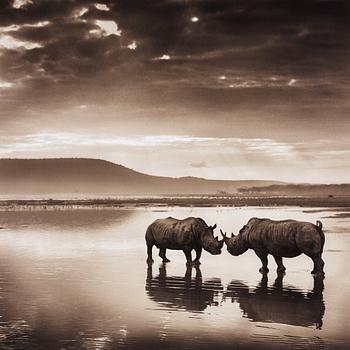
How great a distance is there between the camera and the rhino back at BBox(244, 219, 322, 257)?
17.8 meters

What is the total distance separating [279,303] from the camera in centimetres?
1380

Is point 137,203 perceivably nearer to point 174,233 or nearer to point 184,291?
point 174,233

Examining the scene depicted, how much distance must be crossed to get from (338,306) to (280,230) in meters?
5.21

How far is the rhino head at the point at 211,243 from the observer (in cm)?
2027

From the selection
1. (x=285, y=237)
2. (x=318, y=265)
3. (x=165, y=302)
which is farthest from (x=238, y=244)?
(x=165, y=302)

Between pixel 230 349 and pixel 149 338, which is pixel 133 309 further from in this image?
pixel 230 349

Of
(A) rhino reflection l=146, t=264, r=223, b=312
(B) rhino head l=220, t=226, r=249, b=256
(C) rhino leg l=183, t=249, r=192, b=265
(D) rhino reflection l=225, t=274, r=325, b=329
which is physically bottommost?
(D) rhino reflection l=225, t=274, r=325, b=329

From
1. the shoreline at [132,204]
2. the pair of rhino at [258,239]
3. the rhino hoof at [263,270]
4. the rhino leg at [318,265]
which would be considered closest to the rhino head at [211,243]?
the pair of rhino at [258,239]

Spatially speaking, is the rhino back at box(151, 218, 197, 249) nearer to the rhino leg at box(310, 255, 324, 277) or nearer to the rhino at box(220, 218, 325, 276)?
the rhino at box(220, 218, 325, 276)

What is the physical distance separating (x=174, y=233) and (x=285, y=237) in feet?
14.0

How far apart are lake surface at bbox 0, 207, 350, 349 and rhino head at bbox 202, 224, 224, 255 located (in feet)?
1.73

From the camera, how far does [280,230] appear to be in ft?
60.8

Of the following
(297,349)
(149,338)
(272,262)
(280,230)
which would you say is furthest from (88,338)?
(272,262)

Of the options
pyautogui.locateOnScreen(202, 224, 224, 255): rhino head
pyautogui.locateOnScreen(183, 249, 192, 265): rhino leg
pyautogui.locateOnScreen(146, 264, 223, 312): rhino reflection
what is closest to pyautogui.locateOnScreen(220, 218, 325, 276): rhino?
pyautogui.locateOnScreen(202, 224, 224, 255): rhino head
